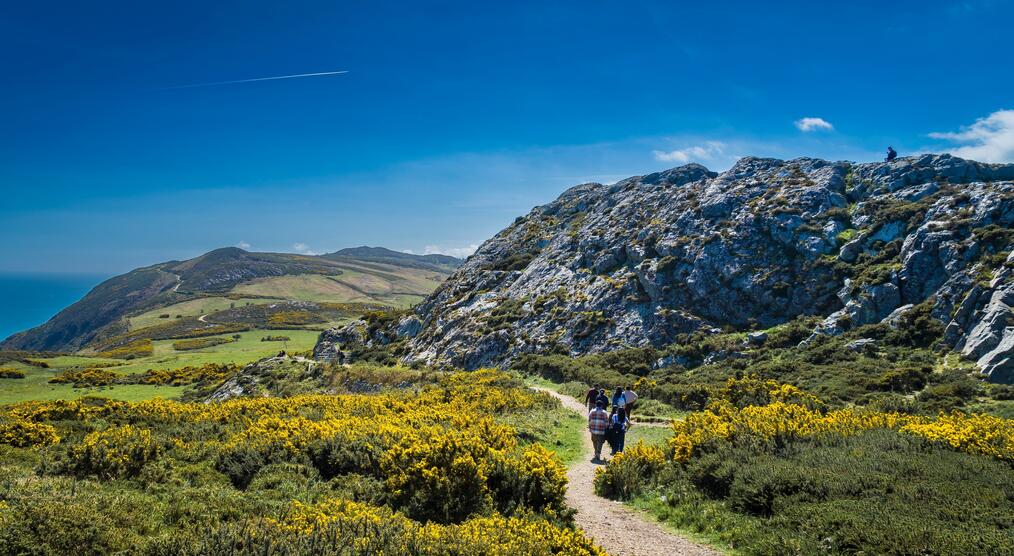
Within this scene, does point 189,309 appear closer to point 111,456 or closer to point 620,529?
point 111,456

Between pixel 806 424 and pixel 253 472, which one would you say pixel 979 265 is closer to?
pixel 806 424

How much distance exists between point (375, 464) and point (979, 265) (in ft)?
141

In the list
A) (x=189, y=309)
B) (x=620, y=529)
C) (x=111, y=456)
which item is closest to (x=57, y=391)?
(x=111, y=456)

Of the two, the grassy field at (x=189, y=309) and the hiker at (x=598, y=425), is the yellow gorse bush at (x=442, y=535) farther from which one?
the grassy field at (x=189, y=309)

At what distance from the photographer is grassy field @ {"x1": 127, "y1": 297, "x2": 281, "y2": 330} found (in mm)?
158125

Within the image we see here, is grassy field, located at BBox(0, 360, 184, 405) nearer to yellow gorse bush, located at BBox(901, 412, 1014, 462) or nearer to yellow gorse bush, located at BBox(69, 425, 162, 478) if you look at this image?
yellow gorse bush, located at BBox(69, 425, 162, 478)

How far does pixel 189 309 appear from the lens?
175000 mm

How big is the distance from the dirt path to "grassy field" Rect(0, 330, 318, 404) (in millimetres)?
42993

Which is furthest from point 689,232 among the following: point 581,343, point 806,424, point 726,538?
point 726,538

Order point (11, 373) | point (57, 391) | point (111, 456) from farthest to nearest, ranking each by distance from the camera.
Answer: point (11, 373) → point (57, 391) → point (111, 456)

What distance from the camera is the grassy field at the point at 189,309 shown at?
158 meters

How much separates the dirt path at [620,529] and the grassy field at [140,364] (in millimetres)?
42993

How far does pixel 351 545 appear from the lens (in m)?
6.34

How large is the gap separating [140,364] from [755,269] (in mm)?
83846
